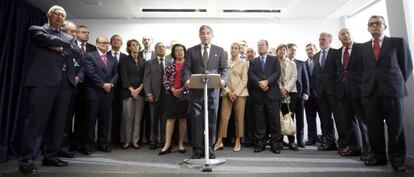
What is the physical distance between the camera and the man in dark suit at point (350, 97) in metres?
3.42

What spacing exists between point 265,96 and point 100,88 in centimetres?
213

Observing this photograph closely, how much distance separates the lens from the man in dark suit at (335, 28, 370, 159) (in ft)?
11.2

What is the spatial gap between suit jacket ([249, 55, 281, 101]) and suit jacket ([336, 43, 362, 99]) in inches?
29.4

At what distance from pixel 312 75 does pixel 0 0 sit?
4.54 meters

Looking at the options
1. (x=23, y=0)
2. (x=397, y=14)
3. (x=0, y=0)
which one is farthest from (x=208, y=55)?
(x=23, y=0)

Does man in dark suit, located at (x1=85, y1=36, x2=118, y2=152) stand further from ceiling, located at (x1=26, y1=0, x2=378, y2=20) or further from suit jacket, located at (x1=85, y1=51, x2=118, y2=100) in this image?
ceiling, located at (x1=26, y1=0, x2=378, y2=20)

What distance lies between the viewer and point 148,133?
4.77 meters

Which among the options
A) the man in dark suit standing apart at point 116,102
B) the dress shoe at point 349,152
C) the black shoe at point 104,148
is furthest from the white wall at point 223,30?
the dress shoe at point 349,152

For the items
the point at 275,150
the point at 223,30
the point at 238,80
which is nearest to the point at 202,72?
the point at 238,80

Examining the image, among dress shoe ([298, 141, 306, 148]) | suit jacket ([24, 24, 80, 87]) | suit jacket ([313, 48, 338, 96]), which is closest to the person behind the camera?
suit jacket ([24, 24, 80, 87])

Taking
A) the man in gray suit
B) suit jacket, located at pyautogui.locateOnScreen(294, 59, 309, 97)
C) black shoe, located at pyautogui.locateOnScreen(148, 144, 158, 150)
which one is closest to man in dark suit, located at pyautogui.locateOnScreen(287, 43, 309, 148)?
suit jacket, located at pyautogui.locateOnScreen(294, 59, 309, 97)

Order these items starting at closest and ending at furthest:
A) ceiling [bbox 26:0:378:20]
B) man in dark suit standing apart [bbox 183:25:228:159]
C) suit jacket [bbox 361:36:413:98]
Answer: suit jacket [bbox 361:36:413:98], man in dark suit standing apart [bbox 183:25:228:159], ceiling [bbox 26:0:378:20]

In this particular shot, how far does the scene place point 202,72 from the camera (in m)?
3.37

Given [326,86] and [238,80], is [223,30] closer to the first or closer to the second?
[238,80]
